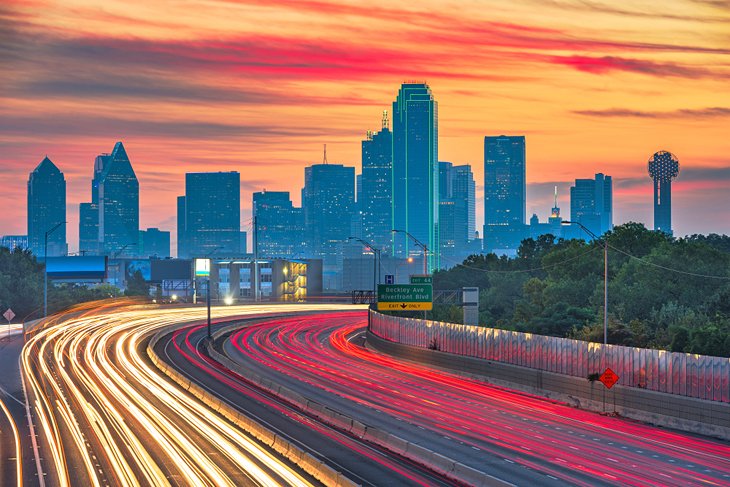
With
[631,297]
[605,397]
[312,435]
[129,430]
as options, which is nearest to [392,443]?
[312,435]

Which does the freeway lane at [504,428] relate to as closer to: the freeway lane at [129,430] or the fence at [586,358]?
the fence at [586,358]

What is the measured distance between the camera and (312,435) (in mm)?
41125

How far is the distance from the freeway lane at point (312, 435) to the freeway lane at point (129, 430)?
1.75 meters

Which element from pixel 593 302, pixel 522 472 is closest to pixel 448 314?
pixel 593 302

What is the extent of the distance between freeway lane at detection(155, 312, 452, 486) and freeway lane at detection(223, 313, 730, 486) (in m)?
2.42

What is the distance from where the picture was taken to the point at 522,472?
33.4 m

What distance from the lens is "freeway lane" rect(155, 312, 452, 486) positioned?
32875 mm

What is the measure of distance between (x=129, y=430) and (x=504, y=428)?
14902 mm

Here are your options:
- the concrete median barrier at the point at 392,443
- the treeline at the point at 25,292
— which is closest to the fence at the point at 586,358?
the concrete median barrier at the point at 392,443

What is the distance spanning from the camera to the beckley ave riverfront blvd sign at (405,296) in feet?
280

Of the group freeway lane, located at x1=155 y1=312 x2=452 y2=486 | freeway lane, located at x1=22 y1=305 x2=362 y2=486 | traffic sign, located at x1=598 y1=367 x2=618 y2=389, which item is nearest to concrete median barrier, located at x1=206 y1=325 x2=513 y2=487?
freeway lane, located at x1=155 y1=312 x2=452 y2=486

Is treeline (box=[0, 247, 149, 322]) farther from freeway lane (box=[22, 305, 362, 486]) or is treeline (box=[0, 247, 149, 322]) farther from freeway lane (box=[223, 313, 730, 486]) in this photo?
freeway lane (box=[223, 313, 730, 486])

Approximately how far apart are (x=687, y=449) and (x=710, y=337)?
26.4 metres

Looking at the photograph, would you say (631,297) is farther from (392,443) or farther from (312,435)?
(392,443)
